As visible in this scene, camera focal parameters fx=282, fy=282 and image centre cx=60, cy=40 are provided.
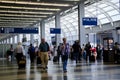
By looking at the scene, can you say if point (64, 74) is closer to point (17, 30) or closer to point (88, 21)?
point (88, 21)

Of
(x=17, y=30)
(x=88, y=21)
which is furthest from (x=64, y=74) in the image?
(x=17, y=30)

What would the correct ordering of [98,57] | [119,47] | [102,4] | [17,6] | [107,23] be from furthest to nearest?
1. [107,23]
2. [102,4]
3. [17,6]
4. [98,57]
5. [119,47]

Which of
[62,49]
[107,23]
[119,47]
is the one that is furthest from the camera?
[107,23]

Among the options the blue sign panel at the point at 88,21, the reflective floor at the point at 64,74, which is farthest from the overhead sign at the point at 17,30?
the reflective floor at the point at 64,74

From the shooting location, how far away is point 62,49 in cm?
1505

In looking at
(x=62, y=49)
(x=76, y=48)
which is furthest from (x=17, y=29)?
(x=62, y=49)

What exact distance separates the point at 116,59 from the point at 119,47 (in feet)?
3.45

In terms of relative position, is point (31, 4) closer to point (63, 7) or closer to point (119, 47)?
point (63, 7)

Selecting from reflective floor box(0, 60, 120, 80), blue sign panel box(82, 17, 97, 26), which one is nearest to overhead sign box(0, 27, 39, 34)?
blue sign panel box(82, 17, 97, 26)

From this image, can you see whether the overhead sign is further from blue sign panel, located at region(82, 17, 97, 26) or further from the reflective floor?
the reflective floor

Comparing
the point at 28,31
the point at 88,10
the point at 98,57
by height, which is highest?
the point at 88,10

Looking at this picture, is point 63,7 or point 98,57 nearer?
point 98,57

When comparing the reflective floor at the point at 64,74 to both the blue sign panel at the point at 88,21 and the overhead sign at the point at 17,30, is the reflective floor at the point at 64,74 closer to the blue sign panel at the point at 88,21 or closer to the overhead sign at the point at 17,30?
the blue sign panel at the point at 88,21

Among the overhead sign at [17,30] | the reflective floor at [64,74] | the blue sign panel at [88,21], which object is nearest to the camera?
the reflective floor at [64,74]
